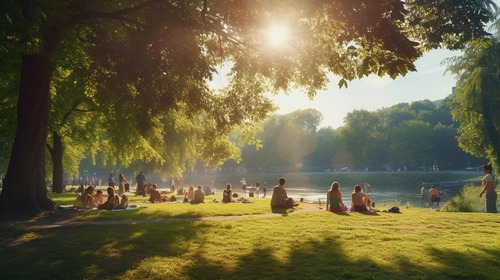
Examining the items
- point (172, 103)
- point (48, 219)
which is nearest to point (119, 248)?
point (48, 219)

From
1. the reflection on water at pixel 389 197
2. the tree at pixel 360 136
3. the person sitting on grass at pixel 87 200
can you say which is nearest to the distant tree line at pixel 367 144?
the tree at pixel 360 136

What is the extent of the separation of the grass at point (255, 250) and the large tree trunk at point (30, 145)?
3719 millimetres

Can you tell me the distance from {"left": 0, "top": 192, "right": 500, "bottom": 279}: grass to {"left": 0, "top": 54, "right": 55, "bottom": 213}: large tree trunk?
12.2 feet

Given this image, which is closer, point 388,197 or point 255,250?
point 255,250

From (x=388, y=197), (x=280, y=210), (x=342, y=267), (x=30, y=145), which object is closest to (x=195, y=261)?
(x=342, y=267)

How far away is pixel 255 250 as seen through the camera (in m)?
8.67

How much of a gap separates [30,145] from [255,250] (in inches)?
429

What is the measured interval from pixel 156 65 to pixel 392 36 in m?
8.18

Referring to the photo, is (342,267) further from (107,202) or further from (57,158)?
(57,158)

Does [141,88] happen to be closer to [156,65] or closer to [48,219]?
[156,65]

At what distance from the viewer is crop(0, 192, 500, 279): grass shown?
6.99 metres

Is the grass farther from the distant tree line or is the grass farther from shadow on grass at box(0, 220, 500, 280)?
the distant tree line

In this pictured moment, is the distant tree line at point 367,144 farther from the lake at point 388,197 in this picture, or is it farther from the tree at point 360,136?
the lake at point 388,197

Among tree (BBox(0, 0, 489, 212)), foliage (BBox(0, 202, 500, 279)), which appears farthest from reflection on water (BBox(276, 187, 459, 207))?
foliage (BBox(0, 202, 500, 279))
